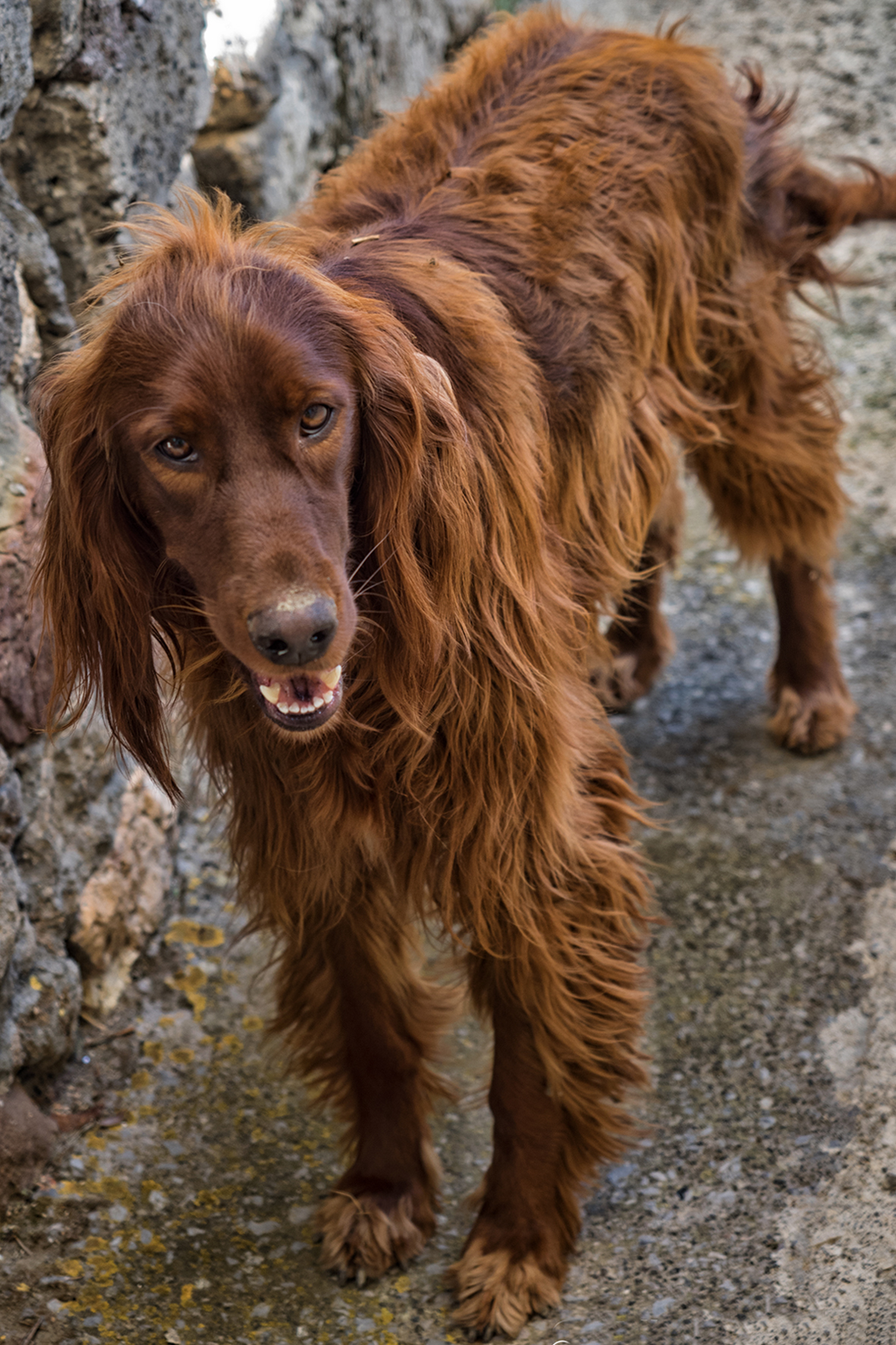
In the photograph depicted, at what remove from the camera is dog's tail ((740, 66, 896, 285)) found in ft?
9.96

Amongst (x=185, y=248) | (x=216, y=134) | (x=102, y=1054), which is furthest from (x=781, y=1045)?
(x=216, y=134)

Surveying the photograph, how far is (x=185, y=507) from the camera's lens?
173 cm

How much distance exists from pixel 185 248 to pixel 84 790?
135 centimetres

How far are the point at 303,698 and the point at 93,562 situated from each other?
0.36 metres

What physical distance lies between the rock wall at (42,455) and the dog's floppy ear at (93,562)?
1.55 ft

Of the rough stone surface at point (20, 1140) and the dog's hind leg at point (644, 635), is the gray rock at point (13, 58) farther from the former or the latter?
the dog's hind leg at point (644, 635)

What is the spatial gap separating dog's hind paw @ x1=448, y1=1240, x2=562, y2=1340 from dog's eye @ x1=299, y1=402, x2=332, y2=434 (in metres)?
1.52

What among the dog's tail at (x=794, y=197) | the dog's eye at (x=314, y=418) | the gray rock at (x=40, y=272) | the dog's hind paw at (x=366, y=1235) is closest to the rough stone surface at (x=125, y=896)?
the dog's hind paw at (x=366, y=1235)

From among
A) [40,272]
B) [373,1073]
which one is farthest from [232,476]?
[373,1073]

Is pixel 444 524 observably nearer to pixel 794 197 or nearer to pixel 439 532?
pixel 439 532

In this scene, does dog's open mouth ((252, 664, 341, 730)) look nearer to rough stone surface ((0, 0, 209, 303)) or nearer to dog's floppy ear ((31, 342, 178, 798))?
dog's floppy ear ((31, 342, 178, 798))

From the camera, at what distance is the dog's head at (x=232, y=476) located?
1.67 m

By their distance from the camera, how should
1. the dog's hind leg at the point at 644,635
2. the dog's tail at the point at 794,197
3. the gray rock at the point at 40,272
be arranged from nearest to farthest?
the gray rock at the point at 40,272 < the dog's tail at the point at 794,197 < the dog's hind leg at the point at 644,635

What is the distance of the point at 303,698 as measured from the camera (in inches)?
69.9
